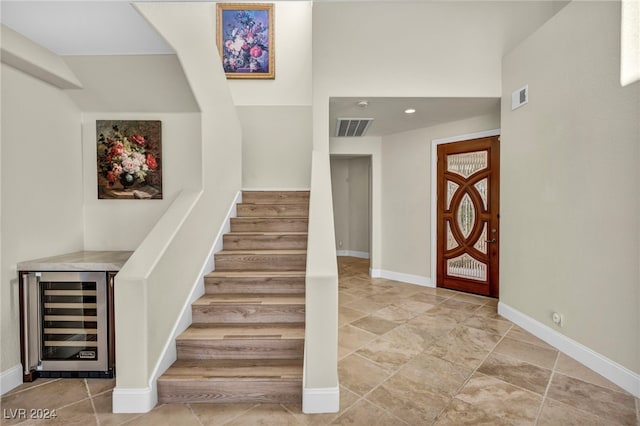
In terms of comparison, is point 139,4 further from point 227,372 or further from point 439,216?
point 439,216

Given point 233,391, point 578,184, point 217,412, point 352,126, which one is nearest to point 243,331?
point 233,391

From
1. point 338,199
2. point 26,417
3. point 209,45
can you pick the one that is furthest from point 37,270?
point 338,199

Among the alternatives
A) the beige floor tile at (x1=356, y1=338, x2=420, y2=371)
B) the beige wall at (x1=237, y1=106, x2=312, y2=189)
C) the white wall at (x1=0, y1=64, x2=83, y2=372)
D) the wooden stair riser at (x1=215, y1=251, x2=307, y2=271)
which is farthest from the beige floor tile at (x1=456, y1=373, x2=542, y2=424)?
the white wall at (x1=0, y1=64, x2=83, y2=372)

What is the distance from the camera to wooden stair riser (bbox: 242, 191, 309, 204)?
3.52 meters

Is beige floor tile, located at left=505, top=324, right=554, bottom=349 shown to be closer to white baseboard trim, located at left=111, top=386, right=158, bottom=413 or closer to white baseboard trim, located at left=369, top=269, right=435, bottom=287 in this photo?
white baseboard trim, located at left=369, top=269, right=435, bottom=287

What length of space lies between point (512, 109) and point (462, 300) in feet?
8.24

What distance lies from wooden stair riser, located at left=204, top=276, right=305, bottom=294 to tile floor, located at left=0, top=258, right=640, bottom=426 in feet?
2.49

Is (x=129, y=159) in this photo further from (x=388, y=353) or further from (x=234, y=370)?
(x=388, y=353)

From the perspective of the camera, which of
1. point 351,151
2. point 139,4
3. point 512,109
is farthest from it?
point 351,151

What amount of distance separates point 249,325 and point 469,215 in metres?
3.56

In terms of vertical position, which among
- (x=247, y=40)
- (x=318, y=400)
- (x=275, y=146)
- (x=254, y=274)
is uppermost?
(x=247, y=40)

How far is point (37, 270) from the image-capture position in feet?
6.82

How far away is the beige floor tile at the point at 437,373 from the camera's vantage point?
2039 millimetres

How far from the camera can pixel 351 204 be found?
7094 millimetres
